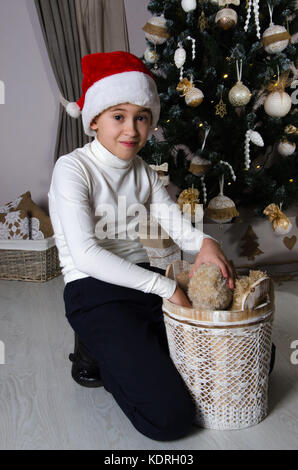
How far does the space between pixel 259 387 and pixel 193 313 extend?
0.92ft

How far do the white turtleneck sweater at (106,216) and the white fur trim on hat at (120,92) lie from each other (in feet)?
0.41

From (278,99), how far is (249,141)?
0.23 meters

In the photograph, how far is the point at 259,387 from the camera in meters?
1.19

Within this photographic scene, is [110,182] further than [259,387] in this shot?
Yes

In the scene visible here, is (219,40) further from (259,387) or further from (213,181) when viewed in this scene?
(259,387)

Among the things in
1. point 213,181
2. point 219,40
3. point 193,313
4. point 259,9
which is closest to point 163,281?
point 193,313

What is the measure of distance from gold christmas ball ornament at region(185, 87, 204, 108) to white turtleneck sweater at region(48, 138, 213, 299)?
0.69 metres

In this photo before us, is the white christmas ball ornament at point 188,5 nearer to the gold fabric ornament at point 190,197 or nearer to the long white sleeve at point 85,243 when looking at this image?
the gold fabric ornament at point 190,197

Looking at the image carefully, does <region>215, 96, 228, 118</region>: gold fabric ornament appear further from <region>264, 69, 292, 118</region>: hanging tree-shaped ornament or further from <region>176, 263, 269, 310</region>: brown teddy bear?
<region>176, 263, 269, 310</region>: brown teddy bear

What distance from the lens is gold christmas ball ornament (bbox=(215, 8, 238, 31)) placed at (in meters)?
2.03

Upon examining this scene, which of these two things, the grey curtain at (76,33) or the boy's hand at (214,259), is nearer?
the boy's hand at (214,259)

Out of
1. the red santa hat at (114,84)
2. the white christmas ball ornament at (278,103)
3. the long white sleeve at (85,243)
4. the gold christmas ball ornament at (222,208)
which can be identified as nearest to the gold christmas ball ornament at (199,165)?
the gold christmas ball ornament at (222,208)

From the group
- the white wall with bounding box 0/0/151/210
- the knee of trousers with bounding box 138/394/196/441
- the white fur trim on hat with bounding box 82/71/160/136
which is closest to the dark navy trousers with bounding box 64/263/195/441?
the knee of trousers with bounding box 138/394/196/441

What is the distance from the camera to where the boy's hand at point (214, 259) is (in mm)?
1224
